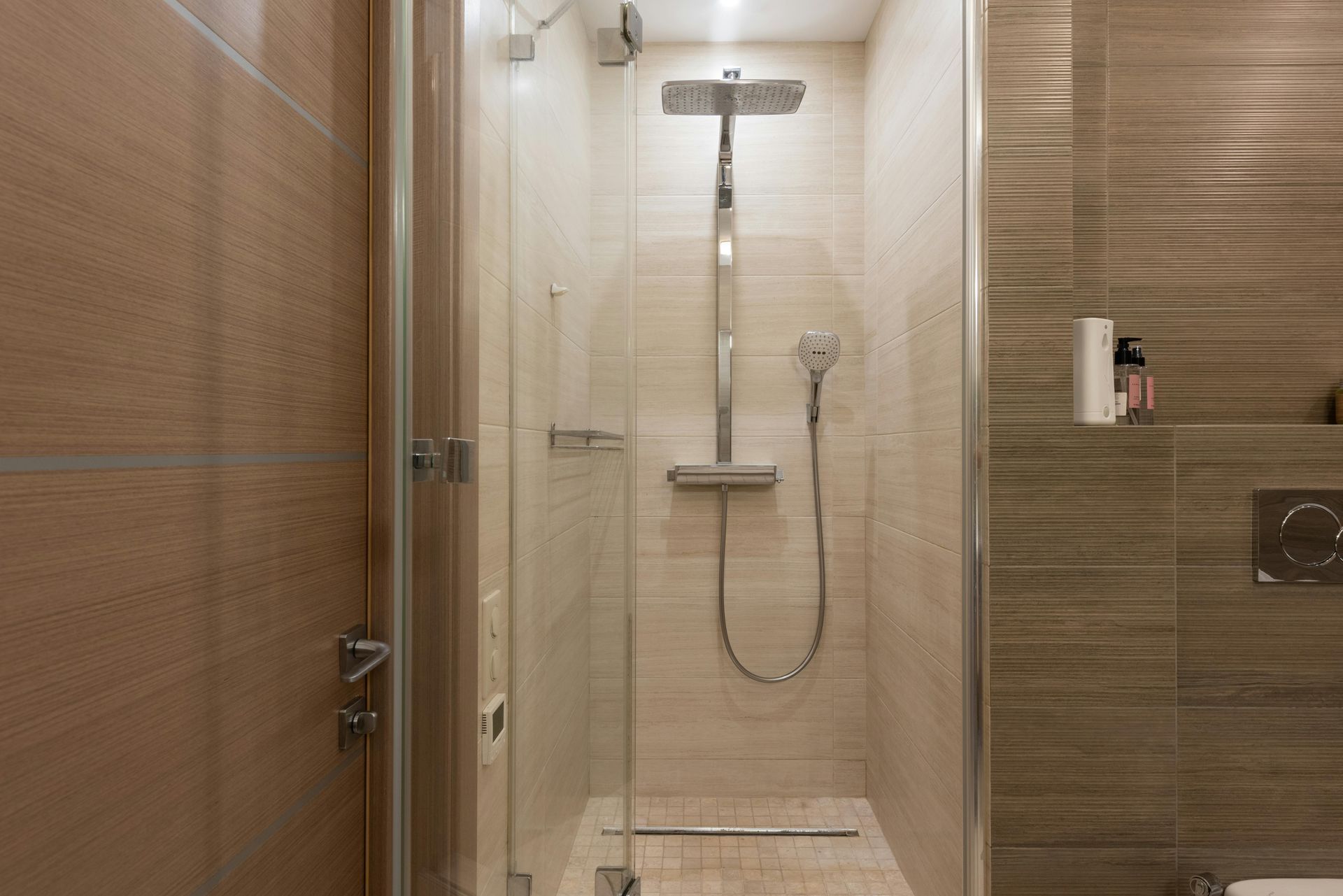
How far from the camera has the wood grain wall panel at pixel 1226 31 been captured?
52.7 inches

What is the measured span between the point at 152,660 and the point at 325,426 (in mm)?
300

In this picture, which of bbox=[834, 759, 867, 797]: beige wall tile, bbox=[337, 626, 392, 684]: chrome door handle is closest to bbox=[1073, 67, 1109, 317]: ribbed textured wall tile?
bbox=[337, 626, 392, 684]: chrome door handle

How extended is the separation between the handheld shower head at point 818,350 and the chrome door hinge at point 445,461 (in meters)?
1.52

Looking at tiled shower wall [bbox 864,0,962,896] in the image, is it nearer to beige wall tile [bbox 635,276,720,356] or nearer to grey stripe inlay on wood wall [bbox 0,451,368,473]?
beige wall tile [bbox 635,276,720,356]

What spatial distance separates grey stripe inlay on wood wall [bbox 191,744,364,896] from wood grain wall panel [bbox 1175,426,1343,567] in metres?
1.25

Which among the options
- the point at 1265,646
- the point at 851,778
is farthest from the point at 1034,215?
the point at 851,778

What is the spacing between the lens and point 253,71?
67 centimetres

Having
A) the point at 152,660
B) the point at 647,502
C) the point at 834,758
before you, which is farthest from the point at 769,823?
the point at 152,660

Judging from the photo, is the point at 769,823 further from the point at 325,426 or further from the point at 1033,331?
the point at 325,426

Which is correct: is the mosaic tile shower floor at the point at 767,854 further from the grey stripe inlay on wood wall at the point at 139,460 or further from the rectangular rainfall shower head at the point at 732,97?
the rectangular rainfall shower head at the point at 732,97

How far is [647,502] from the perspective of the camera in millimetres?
2311

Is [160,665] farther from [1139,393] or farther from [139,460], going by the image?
[1139,393]

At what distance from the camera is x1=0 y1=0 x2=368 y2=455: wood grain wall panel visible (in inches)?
17.8

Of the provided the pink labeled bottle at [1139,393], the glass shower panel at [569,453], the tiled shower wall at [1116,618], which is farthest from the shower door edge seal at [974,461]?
the glass shower panel at [569,453]
